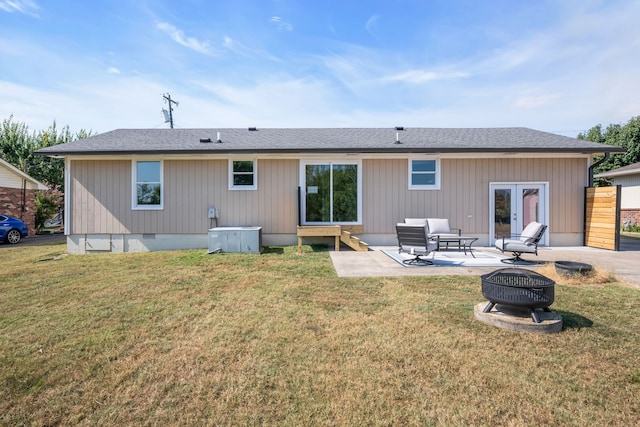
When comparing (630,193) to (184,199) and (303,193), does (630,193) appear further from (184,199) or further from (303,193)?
(184,199)

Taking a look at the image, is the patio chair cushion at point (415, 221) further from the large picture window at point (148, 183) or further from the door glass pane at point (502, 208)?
the large picture window at point (148, 183)

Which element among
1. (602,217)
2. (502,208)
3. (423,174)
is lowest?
(602,217)

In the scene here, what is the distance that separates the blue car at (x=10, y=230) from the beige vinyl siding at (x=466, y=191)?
1482 centimetres

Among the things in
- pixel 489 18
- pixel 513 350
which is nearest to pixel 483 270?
A: pixel 513 350

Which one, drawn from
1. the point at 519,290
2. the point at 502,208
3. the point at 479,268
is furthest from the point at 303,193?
the point at 519,290

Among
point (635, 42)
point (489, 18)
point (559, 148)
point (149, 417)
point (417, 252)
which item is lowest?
point (149, 417)

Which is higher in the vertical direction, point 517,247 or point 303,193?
point 303,193

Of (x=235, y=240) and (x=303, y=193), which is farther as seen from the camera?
(x=303, y=193)

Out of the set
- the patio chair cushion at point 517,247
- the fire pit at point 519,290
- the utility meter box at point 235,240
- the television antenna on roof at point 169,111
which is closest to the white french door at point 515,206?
the patio chair cushion at point 517,247

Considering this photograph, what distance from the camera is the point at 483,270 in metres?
6.17

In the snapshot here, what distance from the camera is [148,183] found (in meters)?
9.68

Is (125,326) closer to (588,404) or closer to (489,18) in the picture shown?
(588,404)

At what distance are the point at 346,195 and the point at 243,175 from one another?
348cm

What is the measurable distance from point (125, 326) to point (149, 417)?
1871mm
